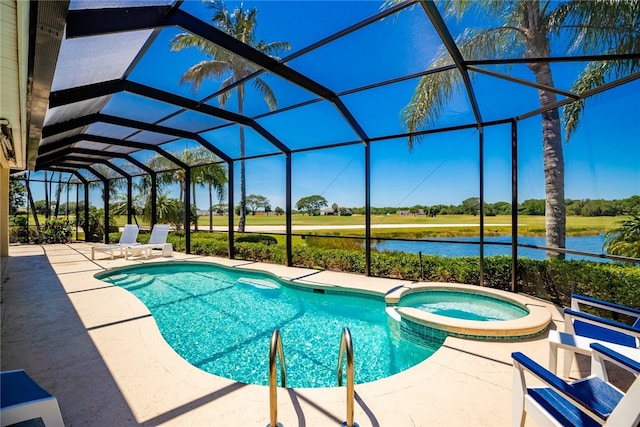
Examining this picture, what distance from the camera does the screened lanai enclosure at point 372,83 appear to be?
140 inches

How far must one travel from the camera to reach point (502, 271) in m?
5.75

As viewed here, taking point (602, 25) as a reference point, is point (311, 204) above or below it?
below

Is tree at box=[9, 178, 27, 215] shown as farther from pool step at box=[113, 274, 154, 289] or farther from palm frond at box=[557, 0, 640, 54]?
palm frond at box=[557, 0, 640, 54]

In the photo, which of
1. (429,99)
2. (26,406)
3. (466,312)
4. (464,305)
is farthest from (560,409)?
(429,99)

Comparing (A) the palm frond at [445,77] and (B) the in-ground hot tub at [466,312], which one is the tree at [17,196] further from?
(B) the in-ground hot tub at [466,312]

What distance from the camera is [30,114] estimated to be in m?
3.78

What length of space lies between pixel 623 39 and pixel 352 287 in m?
5.20

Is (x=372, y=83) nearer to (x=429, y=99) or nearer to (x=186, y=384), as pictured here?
(x=429, y=99)

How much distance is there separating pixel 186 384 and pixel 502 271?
18.6ft

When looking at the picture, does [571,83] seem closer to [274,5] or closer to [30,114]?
[274,5]

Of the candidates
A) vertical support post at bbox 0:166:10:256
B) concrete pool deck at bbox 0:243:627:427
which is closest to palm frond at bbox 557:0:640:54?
concrete pool deck at bbox 0:243:627:427

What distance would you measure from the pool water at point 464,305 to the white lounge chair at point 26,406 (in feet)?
15.2

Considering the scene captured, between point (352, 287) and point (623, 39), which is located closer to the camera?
point (623, 39)

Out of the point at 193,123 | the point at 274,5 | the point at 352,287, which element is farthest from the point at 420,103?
the point at 193,123
